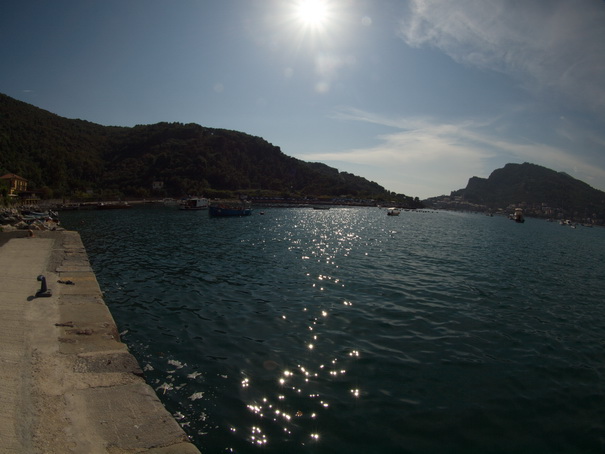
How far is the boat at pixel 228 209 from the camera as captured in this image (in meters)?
68.8

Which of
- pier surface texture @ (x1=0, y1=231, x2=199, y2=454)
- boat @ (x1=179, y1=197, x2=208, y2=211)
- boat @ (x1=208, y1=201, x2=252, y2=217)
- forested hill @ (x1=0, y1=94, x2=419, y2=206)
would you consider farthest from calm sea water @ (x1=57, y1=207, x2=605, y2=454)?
forested hill @ (x1=0, y1=94, x2=419, y2=206)

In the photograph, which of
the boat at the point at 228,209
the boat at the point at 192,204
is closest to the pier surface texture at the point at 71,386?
the boat at the point at 228,209

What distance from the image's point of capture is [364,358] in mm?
8547

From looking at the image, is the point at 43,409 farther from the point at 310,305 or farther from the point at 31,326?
the point at 310,305

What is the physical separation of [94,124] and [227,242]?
678ft

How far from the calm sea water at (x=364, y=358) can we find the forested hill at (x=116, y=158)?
99.5 meters

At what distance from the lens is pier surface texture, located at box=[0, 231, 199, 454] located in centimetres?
427

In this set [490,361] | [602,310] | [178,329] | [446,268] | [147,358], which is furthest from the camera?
[446,268]

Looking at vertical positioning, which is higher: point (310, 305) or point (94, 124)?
point (94, 124)

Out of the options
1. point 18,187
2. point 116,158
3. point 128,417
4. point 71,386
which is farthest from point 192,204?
point 116,158

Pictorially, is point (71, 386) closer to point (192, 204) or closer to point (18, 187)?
point (192, 204)

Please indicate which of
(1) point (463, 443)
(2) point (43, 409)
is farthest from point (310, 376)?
(2) point (43, 409)

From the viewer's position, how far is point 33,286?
34.4ft

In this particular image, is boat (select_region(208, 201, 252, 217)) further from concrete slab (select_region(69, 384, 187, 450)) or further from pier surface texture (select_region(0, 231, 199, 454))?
concrete slab (select_region(69, 384, 187, 450))
